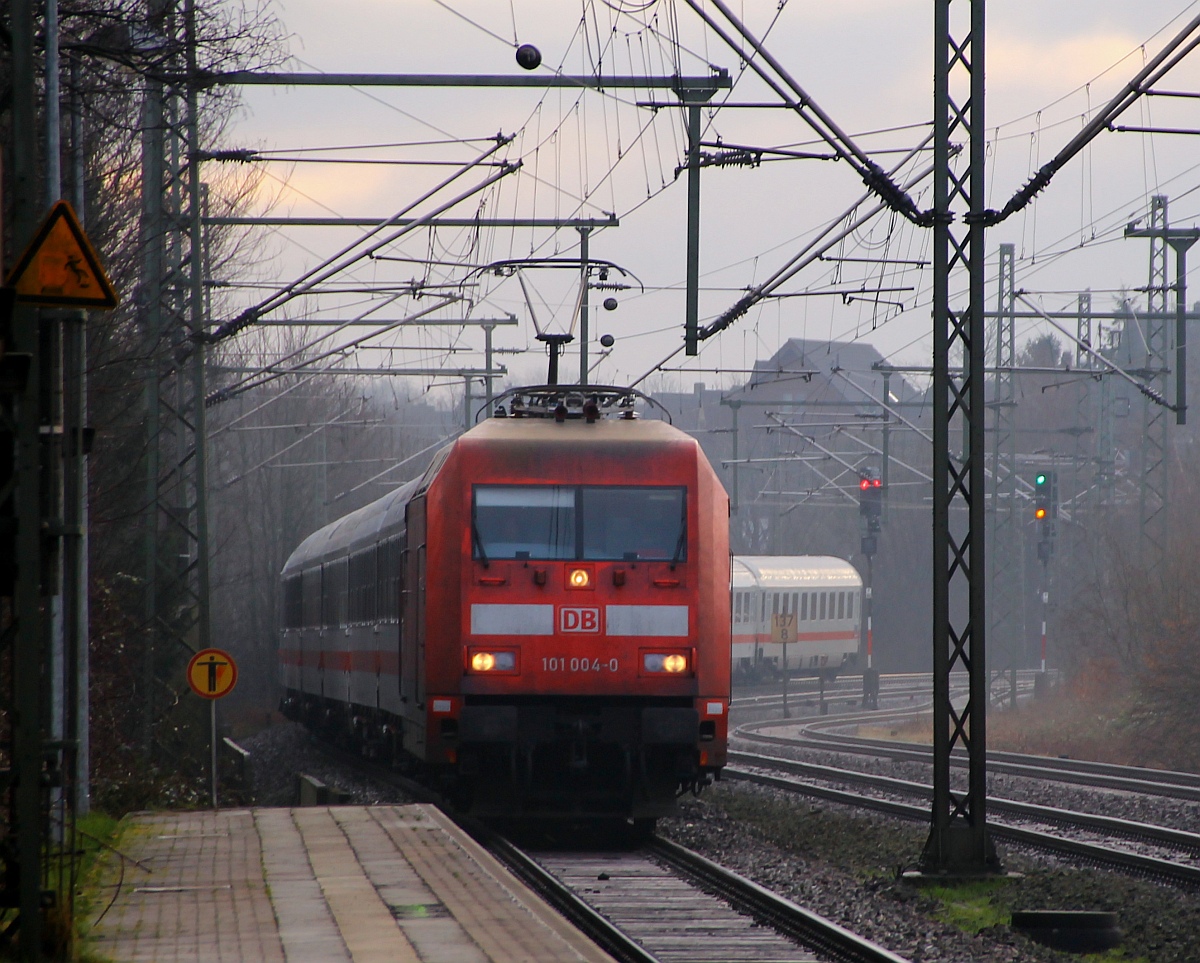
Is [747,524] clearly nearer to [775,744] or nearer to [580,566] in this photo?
[775,744]

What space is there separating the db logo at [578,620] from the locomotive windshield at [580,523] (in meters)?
0.43

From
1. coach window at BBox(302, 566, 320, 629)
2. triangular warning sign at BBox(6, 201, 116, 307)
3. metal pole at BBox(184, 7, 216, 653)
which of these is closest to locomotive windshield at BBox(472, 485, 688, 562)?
triangular warning sign at BBox(6, 201, 116, 307)

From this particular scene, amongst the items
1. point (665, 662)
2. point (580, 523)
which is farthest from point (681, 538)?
point (665, 662)

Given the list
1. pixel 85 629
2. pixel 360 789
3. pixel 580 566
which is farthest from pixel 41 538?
pixel 360 789

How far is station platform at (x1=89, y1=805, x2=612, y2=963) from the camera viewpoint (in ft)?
25.0

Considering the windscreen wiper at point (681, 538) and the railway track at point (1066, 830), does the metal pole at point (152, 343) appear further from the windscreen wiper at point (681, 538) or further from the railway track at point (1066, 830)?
the windscreen wiper at point (681, 538)

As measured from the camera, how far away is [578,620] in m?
13.7

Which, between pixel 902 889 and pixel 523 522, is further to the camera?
pixel 523 522

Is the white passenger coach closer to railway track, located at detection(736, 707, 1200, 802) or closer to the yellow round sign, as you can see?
railway track, located at detection(736, 707, 1200, 802)

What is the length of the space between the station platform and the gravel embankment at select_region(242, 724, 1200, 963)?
2.31 meters

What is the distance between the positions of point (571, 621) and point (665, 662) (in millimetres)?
816

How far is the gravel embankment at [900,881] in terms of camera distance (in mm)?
9789

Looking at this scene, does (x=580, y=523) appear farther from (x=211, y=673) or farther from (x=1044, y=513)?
(x=1044, y=513)

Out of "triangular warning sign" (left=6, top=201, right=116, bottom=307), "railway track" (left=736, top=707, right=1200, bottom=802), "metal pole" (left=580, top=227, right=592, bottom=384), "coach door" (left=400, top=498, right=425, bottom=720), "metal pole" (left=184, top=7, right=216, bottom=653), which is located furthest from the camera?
"metal pole" (left=580, top=227, right=592, bottom=384)
